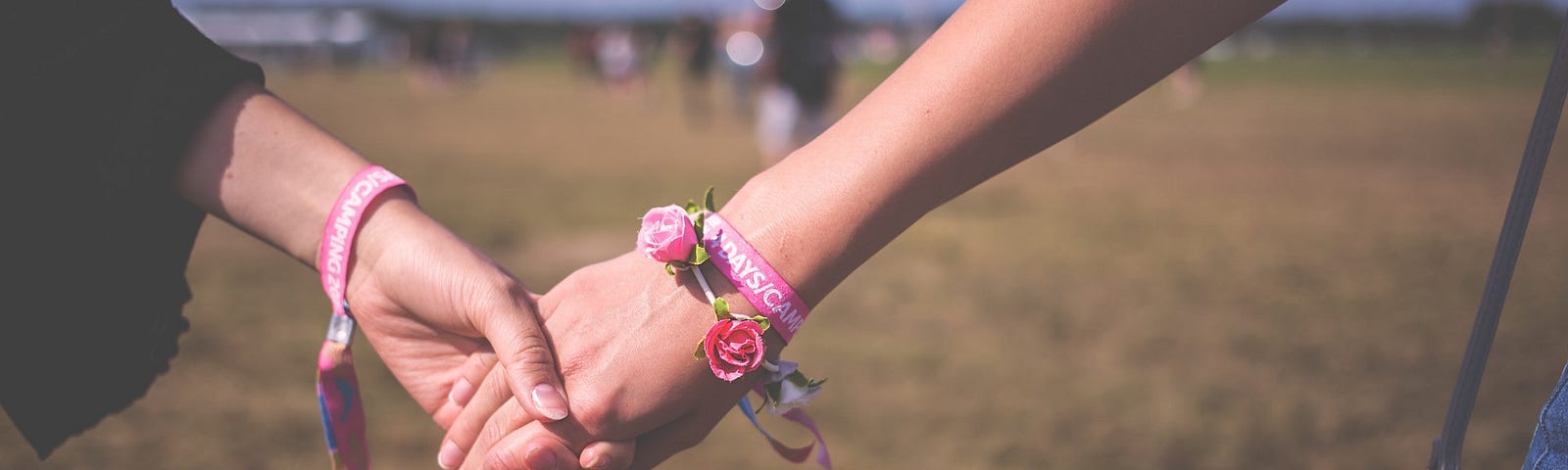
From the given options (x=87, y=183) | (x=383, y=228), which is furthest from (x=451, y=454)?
(x=87, y=183)

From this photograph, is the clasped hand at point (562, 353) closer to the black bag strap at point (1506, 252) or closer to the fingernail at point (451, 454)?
the fingernail at point (451, 454)

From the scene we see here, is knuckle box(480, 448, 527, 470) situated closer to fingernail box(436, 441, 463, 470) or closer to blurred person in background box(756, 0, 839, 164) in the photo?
fingernail box(436, 441, 463, 470)

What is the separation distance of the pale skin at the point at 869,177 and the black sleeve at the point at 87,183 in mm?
558

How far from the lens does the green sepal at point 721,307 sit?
121cm

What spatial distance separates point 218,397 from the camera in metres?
3.45

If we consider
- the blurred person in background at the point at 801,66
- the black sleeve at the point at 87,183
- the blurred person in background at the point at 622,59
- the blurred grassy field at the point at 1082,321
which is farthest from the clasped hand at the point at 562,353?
the blurred person in background at the point at 622,59

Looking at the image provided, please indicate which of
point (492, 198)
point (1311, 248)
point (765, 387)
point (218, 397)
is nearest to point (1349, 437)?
point (765, 387)

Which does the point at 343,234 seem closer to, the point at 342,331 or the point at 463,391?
the point at 342,331

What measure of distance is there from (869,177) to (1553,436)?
711 mm

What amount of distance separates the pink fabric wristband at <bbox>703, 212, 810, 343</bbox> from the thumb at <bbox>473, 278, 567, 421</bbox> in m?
0.26

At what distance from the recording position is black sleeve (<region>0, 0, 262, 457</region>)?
4.03 ft

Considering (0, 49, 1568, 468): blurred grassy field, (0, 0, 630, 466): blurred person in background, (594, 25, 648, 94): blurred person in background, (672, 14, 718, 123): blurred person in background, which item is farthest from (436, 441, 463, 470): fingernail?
(594, 25, 648, 94): blurred person in background

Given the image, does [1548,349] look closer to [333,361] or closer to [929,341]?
[929,341]

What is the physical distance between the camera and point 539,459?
4.09 feet
